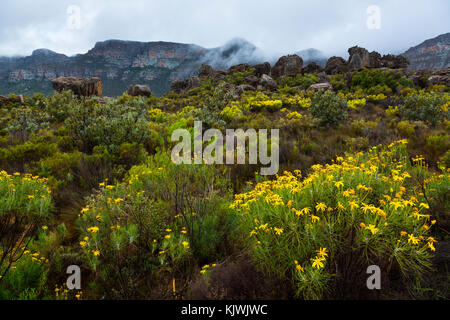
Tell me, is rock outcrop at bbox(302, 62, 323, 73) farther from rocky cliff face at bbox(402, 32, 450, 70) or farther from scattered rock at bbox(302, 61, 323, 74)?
rocky cliff face at bbox(402, 32, 450, 70)

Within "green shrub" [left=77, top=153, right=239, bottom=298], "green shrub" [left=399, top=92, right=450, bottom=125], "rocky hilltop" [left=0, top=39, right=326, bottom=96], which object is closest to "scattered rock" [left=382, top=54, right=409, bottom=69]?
"green shrub" [left=399, top=92, right=450, bottom=125]

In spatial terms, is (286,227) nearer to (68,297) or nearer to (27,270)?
(68,297)

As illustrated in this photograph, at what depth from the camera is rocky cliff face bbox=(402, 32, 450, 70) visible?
68875 mm

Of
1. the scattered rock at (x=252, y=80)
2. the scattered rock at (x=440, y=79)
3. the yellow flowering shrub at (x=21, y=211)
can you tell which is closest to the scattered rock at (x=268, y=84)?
the scattered rock at (x=252, y=80)

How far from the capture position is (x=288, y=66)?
36.3 m

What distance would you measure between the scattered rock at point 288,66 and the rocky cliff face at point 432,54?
183ft

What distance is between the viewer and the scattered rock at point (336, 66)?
33.8m

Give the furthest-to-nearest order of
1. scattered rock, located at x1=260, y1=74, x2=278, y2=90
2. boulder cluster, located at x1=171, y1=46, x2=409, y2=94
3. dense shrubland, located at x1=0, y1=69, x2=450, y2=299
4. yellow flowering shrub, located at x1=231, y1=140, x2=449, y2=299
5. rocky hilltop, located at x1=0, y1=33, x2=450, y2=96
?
rocky hilltop, located at x1=0, y1=33, x2=450, y2=96 → boulder cluster, located at x1=171, y1=46, x2=409, y2=94 → scattered rock, located at x1=260, y1=74, x2=278, y2=90 → dense shrubland, located at x1=0, y1=69, x2=450, y2=299 → yellow flowering shrub, located at x1=231, y1=140, x2=449, y2=299

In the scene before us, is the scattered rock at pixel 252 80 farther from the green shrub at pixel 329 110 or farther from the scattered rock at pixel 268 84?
the green shrub at pixel 329 110

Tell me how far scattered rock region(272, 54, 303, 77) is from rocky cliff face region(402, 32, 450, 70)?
183 ft

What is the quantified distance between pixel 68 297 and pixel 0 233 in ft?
5.09
